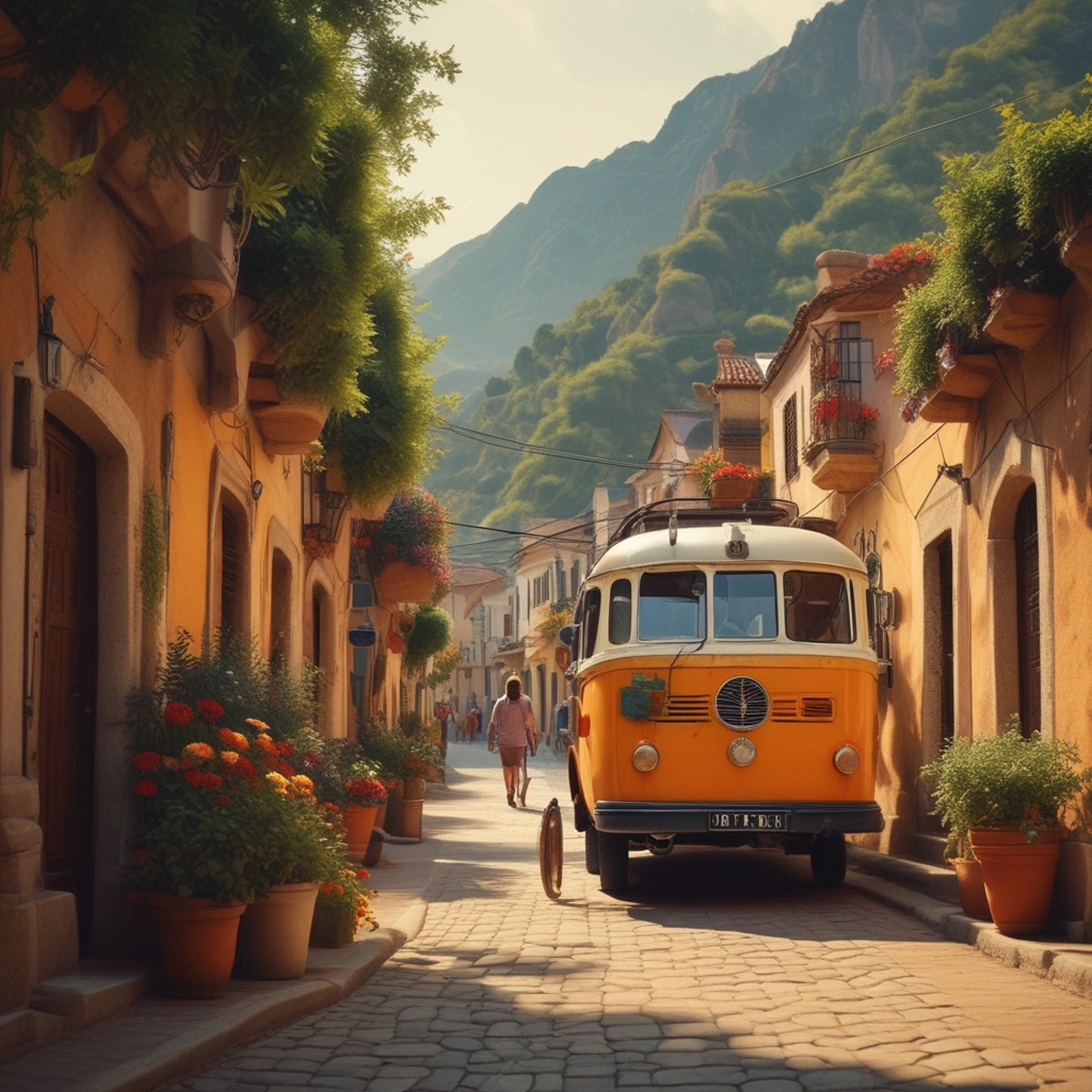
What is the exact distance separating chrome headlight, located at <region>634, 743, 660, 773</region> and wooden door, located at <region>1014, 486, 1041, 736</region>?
2790mm

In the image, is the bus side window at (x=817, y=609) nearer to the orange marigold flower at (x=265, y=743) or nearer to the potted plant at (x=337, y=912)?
the potted plant at (x=337, y=912)

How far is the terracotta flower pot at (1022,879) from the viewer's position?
9.30m

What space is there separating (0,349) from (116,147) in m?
1.71

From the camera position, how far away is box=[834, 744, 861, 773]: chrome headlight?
1170 centimetres

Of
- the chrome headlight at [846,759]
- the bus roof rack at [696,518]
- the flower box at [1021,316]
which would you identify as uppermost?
the flower box at [1021,316]

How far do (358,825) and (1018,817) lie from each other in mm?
6230

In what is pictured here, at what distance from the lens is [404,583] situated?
82.8 feet

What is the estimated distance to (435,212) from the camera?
12.9m

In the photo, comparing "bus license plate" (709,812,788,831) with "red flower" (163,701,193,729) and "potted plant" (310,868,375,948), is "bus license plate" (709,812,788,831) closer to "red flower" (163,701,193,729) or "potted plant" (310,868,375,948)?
"potted plant" (310,868,375,948)

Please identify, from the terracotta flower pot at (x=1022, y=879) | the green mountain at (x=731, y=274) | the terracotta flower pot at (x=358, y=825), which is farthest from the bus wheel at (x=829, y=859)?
the green mountain at (x=731, y=274)

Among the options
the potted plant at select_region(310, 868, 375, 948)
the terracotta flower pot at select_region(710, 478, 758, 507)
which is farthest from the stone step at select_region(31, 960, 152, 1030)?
the terracotta flower pot at select_region(710, 478, 758, 507)

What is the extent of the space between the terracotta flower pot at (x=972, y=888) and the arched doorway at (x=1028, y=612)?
1.68 m

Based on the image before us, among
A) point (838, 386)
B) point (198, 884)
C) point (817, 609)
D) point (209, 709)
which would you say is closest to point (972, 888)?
point (817, 609)

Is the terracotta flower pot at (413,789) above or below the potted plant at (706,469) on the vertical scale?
below
